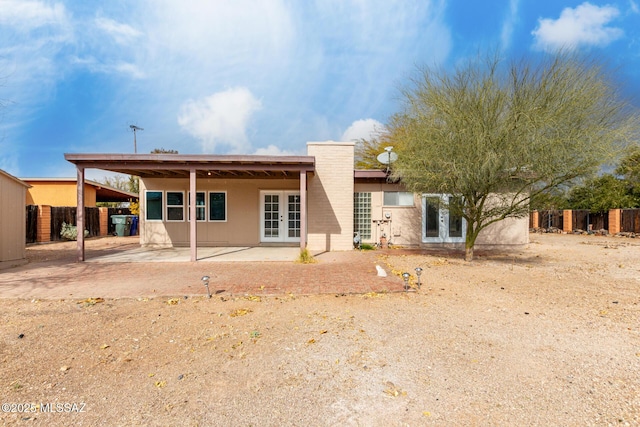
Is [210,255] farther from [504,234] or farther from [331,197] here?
[504,234]

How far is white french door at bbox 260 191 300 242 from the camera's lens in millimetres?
12656

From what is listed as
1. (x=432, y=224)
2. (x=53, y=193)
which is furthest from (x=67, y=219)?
(x=432, y=224)

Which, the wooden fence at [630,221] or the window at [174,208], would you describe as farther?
the wooden fence at [630,221]

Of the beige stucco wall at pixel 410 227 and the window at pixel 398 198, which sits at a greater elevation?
the window at pixel 398 198

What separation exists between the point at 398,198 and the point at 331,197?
2.92 meters

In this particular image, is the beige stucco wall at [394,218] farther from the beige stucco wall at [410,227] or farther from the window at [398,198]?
the window at [398,198]

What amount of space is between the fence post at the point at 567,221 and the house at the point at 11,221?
28.9 meters

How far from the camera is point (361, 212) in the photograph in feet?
41.7

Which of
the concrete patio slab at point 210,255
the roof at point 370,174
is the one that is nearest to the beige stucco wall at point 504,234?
the roof at point 370,174

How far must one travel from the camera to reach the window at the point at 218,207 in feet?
41.2

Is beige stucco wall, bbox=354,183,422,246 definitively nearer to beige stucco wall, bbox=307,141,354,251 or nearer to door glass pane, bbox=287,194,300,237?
beige stucco wall, bbox=307,141,354,251

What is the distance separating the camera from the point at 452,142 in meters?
8.28

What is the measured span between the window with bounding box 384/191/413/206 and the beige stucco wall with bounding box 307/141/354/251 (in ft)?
6.10

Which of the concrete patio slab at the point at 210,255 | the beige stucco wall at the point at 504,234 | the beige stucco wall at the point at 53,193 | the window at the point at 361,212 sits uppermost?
the beige stucco wall at the point at 53,193
